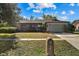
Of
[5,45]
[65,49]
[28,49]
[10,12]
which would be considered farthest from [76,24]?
[5,45]

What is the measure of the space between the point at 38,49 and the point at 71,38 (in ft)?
1.71

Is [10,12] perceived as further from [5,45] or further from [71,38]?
[71,38]

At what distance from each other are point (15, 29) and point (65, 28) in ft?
2.46

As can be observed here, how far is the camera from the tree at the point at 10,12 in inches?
160

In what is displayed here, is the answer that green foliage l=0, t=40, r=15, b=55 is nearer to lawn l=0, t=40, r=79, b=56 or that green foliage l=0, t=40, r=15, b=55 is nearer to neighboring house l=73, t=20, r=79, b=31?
lawn l=0, t=40, r=79, b=56

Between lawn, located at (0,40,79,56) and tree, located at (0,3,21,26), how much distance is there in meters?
0.36

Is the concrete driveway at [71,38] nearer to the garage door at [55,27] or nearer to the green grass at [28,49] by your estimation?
the garage door at [55,27]

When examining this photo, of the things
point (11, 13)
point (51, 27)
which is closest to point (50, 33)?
point (51, 27)

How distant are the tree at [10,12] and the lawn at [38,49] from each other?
36cm

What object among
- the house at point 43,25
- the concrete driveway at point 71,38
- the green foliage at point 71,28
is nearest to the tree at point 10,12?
the house at point 43,25

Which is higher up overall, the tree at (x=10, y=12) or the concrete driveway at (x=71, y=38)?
the tree at (x=10, y=12)

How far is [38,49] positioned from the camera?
13.4 feet

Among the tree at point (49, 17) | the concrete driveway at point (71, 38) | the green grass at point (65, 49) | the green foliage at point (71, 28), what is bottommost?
the green grass at point (65, 49)

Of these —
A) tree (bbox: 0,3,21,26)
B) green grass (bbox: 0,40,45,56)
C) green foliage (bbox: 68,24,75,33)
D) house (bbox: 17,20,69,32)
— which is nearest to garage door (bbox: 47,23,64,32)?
house (bbox: 17,20,69,32)
